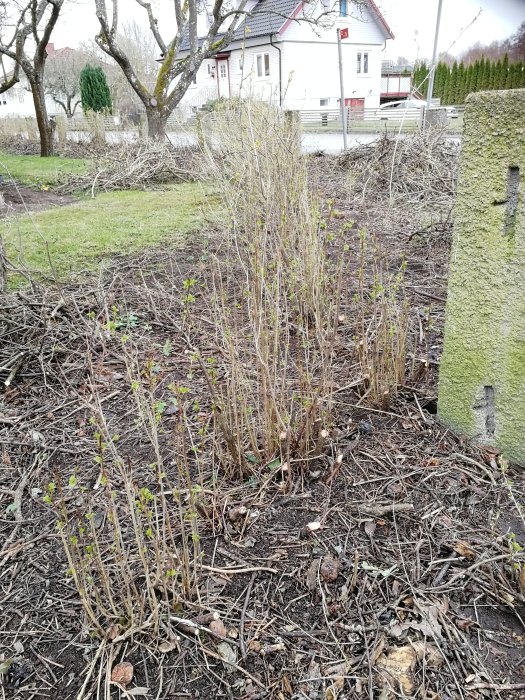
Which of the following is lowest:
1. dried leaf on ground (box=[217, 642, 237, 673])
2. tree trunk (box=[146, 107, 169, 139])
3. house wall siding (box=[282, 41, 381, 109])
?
dried leaf on ground (box=[217, 642, 237, 673])

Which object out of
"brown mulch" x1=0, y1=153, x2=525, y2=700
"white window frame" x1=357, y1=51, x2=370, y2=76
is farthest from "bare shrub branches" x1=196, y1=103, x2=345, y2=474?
"white window frame" x1=357, y1=51, x2=370, y2=76

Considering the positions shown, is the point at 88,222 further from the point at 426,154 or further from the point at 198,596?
the point at 198,596

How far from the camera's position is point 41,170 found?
12.0 metres

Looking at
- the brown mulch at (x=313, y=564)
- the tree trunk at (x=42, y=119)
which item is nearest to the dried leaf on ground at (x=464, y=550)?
the brown mulch at (x=313, y=564)

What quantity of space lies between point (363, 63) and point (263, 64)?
6188mm

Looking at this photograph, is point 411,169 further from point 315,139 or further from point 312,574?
point 315,139

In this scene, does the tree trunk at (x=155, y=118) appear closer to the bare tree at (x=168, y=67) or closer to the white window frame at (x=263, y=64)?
the bare tree at (x=168, y=67)

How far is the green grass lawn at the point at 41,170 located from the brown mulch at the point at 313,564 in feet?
23.6

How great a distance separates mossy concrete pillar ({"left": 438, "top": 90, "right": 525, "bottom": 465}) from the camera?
6.02 feet

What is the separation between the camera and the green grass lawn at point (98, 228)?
5082 mm

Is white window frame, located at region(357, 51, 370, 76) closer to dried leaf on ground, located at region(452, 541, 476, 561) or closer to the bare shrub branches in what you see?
the bare shrub branches

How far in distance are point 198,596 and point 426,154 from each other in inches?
280

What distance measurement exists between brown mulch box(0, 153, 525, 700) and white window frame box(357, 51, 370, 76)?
34367 millimetres

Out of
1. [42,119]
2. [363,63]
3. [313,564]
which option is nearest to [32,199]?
[42,119]
